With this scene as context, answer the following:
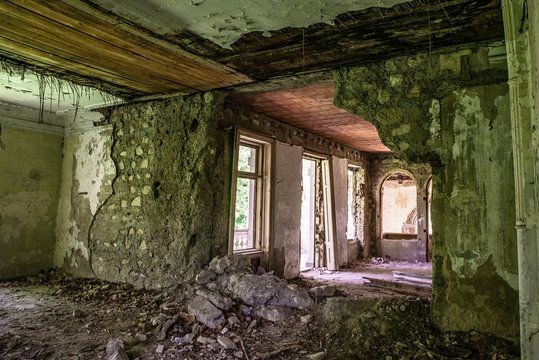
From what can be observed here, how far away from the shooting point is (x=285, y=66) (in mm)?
3719

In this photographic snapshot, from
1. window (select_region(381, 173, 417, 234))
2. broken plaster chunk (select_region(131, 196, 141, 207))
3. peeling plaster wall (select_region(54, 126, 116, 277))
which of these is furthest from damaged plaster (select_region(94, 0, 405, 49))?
window (select_region(381, 173, 417, 234))

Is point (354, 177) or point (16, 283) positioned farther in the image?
point (354, 177)

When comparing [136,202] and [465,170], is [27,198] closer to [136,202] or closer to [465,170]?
[136,202]

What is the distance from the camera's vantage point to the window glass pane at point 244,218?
593 centimetres

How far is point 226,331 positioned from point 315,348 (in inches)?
34.7

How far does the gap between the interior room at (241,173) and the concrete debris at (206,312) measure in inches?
0.8

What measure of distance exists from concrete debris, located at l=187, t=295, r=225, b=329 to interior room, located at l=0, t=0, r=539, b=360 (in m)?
0.02

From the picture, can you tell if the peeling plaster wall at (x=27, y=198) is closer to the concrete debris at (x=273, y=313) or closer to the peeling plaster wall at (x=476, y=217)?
the concrete debris at (x=273, y=313)

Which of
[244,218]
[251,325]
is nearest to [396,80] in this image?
[251,325]

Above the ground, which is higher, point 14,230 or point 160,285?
point 14,230

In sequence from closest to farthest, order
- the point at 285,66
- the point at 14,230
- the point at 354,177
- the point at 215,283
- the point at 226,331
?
the point at 226,331 → the point at 285,66 → the point at 215,283 → the point at 14,230 → the point at 354,177

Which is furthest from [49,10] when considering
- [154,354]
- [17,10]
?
[154,354]

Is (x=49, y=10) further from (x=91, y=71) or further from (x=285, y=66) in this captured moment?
(x=285, y=66)

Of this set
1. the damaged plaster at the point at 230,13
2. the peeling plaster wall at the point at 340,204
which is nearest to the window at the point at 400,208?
the peeling plaster wall at the point at 340,204
